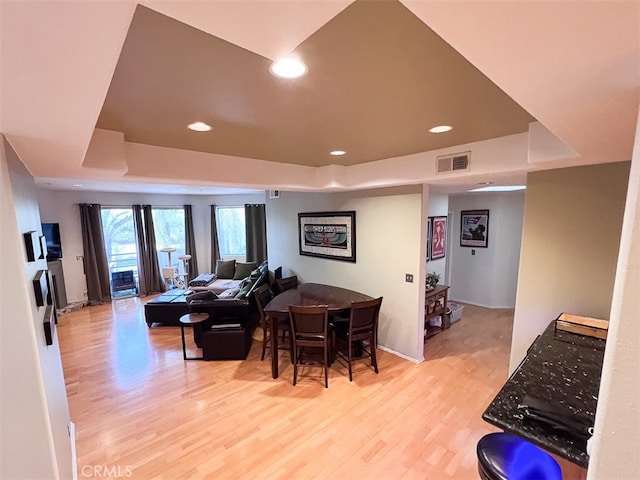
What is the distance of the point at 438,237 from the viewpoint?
201 inches

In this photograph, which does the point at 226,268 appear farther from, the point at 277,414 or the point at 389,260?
the point at 277,414

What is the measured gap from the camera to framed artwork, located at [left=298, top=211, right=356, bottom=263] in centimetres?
417

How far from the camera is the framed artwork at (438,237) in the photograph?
16.2 ft

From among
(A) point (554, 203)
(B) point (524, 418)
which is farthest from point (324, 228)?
(B) point (524, 418)

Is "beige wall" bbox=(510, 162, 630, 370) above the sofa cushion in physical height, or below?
above

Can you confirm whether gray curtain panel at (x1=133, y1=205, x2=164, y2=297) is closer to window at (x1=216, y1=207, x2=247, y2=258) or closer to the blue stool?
window at (x1=216, y1=207, x2=247, y2=258)

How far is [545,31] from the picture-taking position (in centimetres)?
56

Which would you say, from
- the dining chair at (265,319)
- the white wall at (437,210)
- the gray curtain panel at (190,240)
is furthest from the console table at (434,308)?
the gray curtain panel at (190,240)

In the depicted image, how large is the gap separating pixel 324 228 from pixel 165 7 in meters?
4.04

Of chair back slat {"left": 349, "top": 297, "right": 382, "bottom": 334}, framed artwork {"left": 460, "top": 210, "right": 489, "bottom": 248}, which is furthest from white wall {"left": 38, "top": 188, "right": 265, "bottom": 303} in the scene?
framed artwork {"left": 460, "top": 210, "right": 489, "bottom": 248}

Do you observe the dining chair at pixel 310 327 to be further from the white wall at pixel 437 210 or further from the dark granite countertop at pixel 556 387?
the white wall at pixel 437 210

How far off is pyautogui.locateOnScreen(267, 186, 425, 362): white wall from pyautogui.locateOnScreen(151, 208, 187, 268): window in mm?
4583

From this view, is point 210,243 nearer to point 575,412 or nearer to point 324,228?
point 324,228

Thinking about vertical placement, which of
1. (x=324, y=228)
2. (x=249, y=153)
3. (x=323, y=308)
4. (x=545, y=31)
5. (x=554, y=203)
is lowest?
(x=323, y=308)
